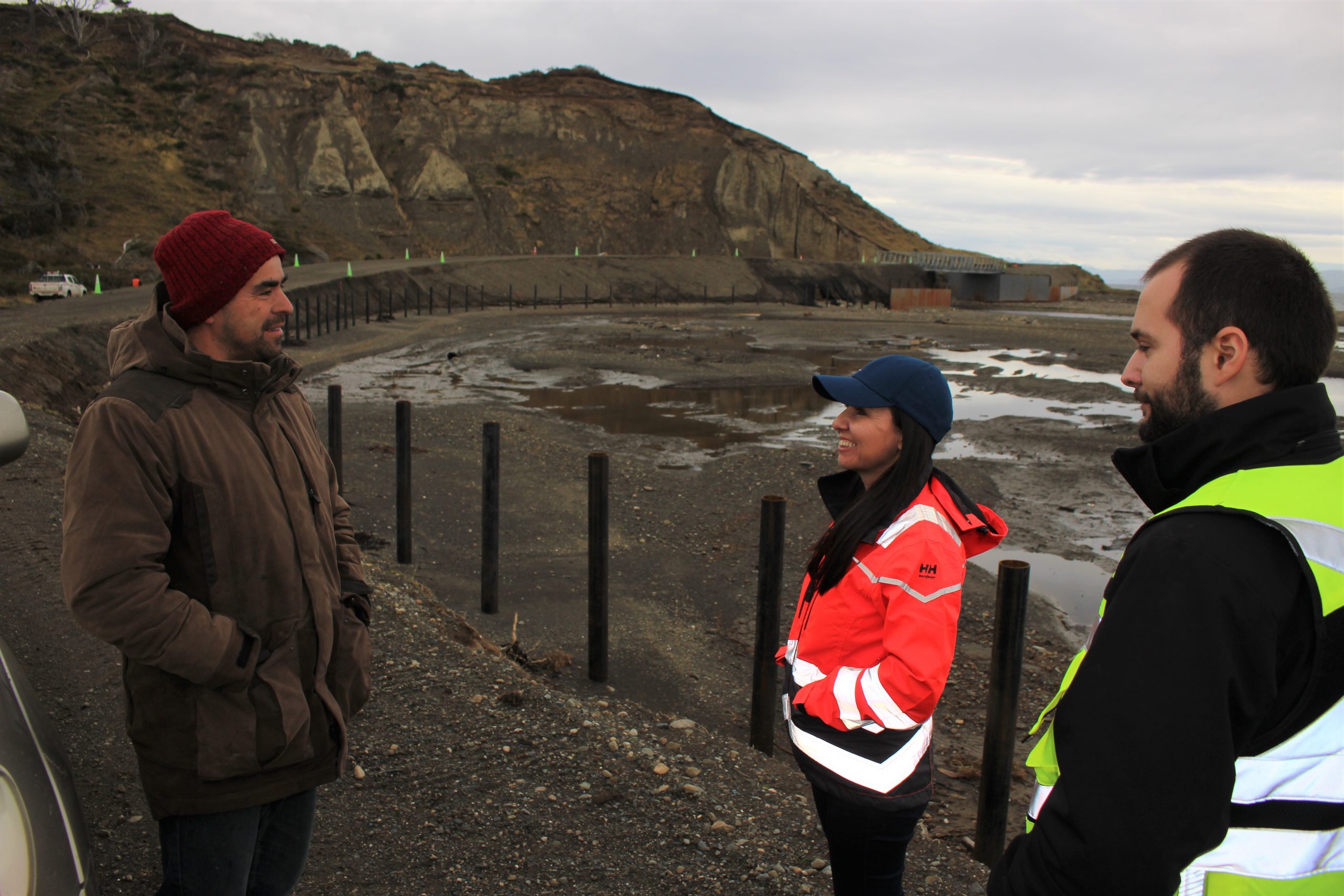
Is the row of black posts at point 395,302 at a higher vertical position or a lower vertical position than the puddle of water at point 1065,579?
higher

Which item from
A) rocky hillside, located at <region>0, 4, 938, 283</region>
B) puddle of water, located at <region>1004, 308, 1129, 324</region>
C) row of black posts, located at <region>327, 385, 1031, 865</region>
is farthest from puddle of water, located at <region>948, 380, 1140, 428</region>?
puddle of water, located at <region>1004, 308, 1129, 324</region>

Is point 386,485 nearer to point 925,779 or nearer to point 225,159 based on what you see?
point 925,779

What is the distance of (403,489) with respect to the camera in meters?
7.13

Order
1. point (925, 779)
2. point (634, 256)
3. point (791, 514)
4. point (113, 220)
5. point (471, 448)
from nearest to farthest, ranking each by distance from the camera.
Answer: point (925, 779), point (791, 514), point (471, 448), point (113, 220), point (634, 256)

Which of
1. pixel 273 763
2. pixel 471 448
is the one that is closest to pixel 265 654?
pixel 273 763

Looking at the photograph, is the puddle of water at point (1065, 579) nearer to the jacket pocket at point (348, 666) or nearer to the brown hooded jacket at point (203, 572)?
the jacket pocket at point (348, 666)

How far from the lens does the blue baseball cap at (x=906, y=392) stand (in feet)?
8.44

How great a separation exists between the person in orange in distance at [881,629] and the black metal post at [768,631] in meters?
1.90

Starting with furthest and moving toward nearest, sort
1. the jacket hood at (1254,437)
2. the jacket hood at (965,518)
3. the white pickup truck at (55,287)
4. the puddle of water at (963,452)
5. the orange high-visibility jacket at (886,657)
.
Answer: the white pickup truck at (55,287), the puddle of water at (963,452), the jacket hood at (965,518), the orange high-visibility jacket at (886,657), the jacket hood at (1254,437)

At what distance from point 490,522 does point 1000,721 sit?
144 inches

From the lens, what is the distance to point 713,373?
21094 millimetres

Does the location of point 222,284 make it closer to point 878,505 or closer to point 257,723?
point 257,723

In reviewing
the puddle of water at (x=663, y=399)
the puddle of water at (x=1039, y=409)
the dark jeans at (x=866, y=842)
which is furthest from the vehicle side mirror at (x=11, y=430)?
the puddle of water at (x=1039, y=409)

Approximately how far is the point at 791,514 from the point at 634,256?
46.6m
